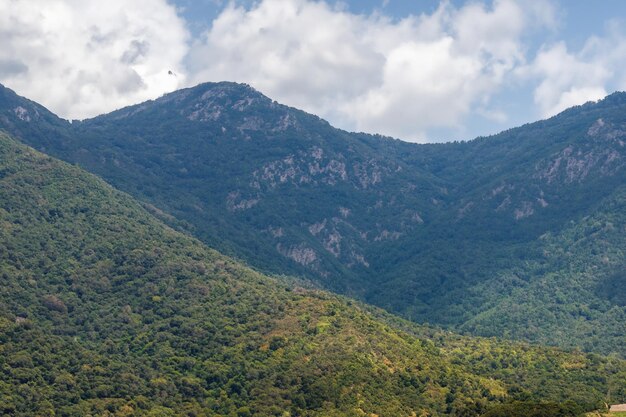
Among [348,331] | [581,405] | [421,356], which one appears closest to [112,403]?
[348,331]

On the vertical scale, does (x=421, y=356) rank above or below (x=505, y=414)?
above

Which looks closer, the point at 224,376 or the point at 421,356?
the point at 224,376

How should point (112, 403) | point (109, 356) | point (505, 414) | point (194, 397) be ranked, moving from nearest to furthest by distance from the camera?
point (505, 414)
point (112, 403)
point (194, 397)
point (109, 356)

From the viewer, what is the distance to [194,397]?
6826 inches

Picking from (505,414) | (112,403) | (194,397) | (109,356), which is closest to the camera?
(505,414)

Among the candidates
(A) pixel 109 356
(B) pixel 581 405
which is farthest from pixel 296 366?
(B) pixel 581 405

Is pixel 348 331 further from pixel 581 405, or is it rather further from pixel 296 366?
pixel 581 405

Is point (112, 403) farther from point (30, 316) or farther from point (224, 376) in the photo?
point (30, 316)

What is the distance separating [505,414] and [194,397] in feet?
203

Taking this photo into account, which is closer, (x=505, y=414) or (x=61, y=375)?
(x=505, y=414)

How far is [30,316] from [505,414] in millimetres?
109234

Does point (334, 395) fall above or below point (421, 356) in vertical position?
below

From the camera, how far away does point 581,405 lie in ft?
536

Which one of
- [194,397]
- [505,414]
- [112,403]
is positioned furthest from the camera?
[194,397]
